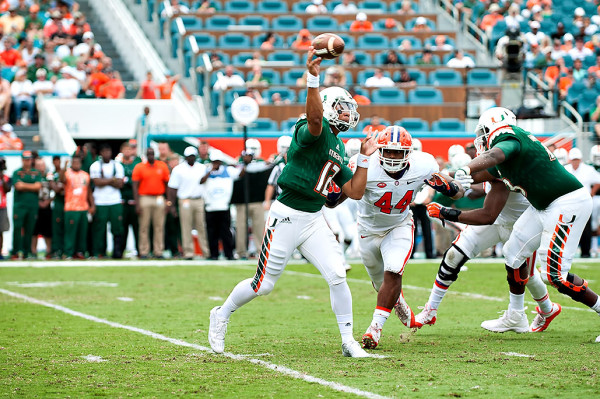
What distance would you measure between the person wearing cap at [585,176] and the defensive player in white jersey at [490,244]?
344 inches

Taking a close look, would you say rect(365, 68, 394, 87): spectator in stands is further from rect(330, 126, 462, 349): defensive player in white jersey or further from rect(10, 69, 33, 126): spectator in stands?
rect(330, 126, 462, 349): defensive player in white jersey

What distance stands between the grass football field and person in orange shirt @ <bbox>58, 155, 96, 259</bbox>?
12.3 feet

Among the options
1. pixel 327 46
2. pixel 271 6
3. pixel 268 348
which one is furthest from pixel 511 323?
pixel 271 6

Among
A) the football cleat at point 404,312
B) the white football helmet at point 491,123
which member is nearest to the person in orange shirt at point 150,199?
the football cleat at point 404,312

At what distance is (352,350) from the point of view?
273 inches

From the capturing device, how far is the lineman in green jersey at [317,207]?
6.91m

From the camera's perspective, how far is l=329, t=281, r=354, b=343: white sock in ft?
22.8

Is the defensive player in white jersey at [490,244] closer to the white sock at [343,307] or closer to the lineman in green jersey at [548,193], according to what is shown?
the lineman in green jersey at [548,193]

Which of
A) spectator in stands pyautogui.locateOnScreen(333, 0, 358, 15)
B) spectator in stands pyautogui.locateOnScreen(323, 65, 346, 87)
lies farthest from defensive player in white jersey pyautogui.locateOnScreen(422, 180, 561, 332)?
spectator in stands pyautogui.locateOnScreen(333, 0, 358, 15)

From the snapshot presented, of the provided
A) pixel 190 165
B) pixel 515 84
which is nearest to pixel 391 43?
pixel 515 84

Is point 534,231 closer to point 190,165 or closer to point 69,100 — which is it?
point 190,165

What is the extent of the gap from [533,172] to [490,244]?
1.16 metres

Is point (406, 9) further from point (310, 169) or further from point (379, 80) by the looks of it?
point (310, 169)

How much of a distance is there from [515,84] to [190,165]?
7530 millimetres
